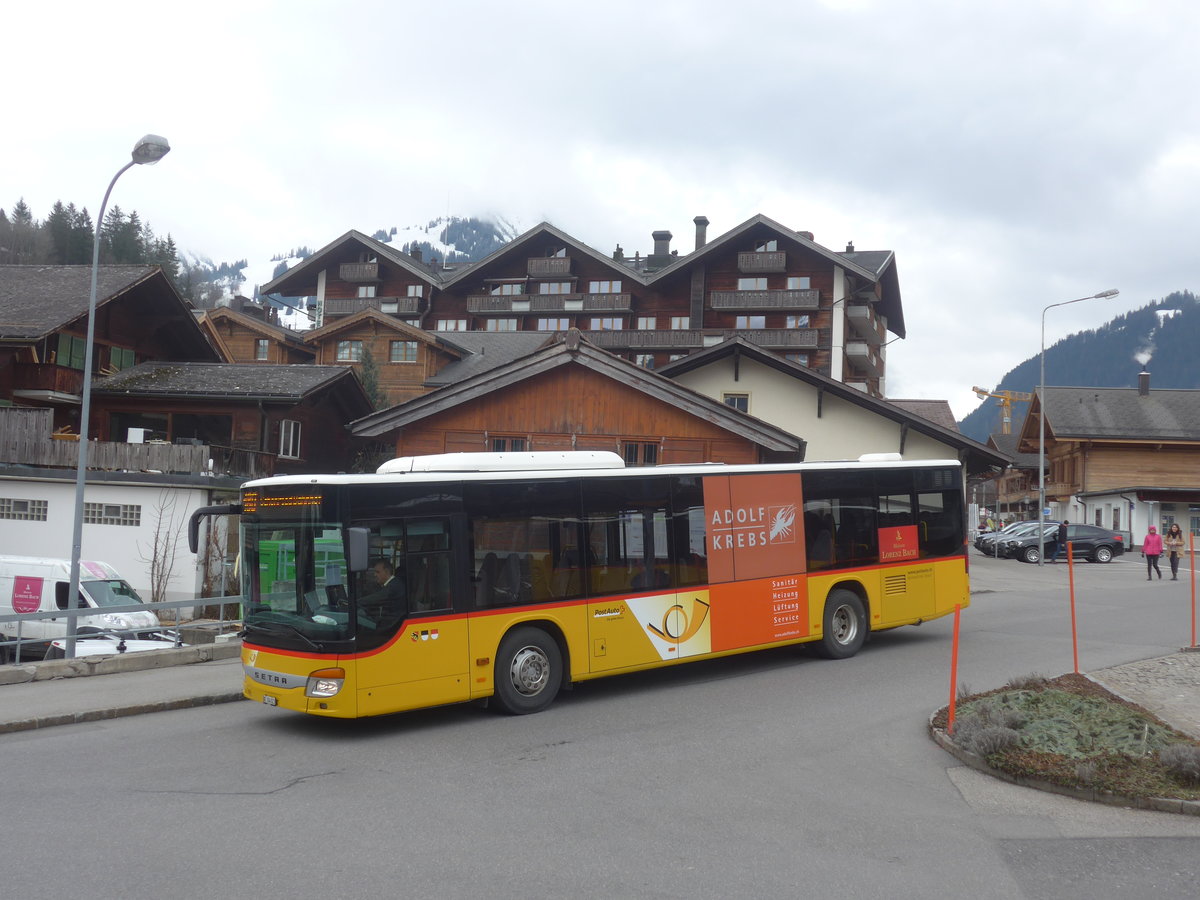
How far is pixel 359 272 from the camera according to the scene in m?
71.9

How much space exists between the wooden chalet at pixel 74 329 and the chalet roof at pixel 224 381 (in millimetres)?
1168

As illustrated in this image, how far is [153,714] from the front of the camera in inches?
464

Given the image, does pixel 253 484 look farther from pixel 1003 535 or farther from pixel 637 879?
pixel 1003 535

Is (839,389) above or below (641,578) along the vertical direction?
above

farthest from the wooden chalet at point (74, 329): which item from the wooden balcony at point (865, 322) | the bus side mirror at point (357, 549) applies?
the wooden balcony at point (865, 322)

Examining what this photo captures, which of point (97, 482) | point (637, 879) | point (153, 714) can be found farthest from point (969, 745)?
point (97, 482)

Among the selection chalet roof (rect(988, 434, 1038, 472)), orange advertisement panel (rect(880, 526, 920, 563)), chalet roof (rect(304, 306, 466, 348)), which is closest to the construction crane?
chalet roof (rect(988, 434, 1038, 472))

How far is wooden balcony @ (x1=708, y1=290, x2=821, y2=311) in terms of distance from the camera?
196 ft

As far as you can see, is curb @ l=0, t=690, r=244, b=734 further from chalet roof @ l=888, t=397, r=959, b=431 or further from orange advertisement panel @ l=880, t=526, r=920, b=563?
chalet roof @ l=888, t=397, r=959, b=431

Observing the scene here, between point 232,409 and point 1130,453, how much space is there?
169ft

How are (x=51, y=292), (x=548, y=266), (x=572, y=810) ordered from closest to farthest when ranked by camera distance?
(x=572, y=810), (x=51, y=292), (x=548, y=266)

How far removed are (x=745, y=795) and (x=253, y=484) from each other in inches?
234

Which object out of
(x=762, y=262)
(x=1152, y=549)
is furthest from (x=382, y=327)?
(x=1152, y=549)

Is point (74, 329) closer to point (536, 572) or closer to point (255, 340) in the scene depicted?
point (255, 340)
